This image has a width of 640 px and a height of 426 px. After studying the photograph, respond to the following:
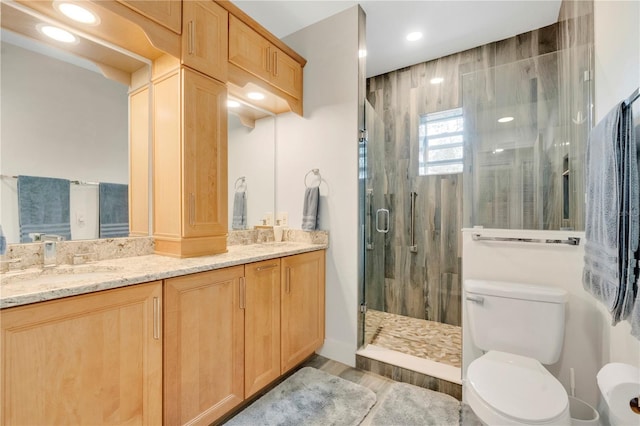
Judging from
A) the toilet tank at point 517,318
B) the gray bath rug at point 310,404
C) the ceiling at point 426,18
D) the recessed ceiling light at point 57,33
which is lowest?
the gray bath rug at point 310,404

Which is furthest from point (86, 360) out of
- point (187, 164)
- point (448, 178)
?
point (448, 178)

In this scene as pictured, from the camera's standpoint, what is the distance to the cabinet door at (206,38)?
1.63 m

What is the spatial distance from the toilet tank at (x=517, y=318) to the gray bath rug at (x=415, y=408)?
0.44m

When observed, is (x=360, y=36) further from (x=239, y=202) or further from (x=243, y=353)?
(x=243, y=353)

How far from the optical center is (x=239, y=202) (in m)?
2.37

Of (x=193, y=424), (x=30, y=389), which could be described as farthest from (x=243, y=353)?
(x=30, y=389)

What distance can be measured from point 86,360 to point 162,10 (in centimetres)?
172

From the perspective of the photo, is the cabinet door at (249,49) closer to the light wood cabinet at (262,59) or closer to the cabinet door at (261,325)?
the light wood cabinet at (262,59)

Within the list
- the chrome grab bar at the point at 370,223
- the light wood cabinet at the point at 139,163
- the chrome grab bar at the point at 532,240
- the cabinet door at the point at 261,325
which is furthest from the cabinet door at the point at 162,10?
the chrome grab bar at the point at 532,240

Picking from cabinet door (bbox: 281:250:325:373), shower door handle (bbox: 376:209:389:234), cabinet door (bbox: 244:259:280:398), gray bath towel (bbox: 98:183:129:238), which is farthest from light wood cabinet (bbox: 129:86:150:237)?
shower door handle (bbox: 376:209:389:234)

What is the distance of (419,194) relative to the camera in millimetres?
A: 2982

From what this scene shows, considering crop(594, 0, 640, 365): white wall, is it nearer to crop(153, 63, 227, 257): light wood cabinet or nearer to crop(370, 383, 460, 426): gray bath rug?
crop(370, 383, 460, 426): gray bath rug

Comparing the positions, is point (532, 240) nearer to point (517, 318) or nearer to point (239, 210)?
point (517, 318)

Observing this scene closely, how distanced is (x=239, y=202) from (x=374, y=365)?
5.51 feet
